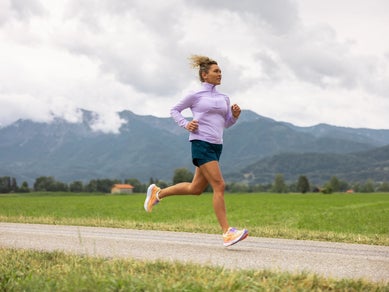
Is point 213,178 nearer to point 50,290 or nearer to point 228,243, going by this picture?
point 228,243

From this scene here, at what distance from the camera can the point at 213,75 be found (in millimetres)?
6258

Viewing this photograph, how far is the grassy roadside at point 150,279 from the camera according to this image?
135 inches

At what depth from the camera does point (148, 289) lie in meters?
3.38

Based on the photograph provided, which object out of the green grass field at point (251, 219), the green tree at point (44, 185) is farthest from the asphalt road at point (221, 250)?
the green tree at point (44, 185)

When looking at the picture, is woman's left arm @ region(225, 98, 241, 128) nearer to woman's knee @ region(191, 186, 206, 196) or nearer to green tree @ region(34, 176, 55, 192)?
woman's knee @ region(191, 186, 206, 196)

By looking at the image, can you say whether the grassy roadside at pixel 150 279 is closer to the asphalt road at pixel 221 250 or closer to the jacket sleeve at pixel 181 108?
the asphalt road at pixel 221 250

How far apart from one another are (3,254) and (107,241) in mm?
1465

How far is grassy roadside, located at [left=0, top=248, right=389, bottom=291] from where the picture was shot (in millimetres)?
3436

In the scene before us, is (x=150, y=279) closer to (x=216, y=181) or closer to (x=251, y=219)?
(x=216, y=181)

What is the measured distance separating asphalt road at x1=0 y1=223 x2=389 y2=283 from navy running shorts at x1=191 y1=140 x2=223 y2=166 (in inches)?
39.3

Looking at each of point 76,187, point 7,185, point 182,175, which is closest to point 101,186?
point 76,187

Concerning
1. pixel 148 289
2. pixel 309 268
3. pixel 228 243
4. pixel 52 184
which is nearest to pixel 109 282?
pixel 148 289

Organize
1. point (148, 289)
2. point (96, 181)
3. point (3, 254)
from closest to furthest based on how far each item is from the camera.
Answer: point (148, 289), point (3, 254), point (96, 181)

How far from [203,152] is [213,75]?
981mm
